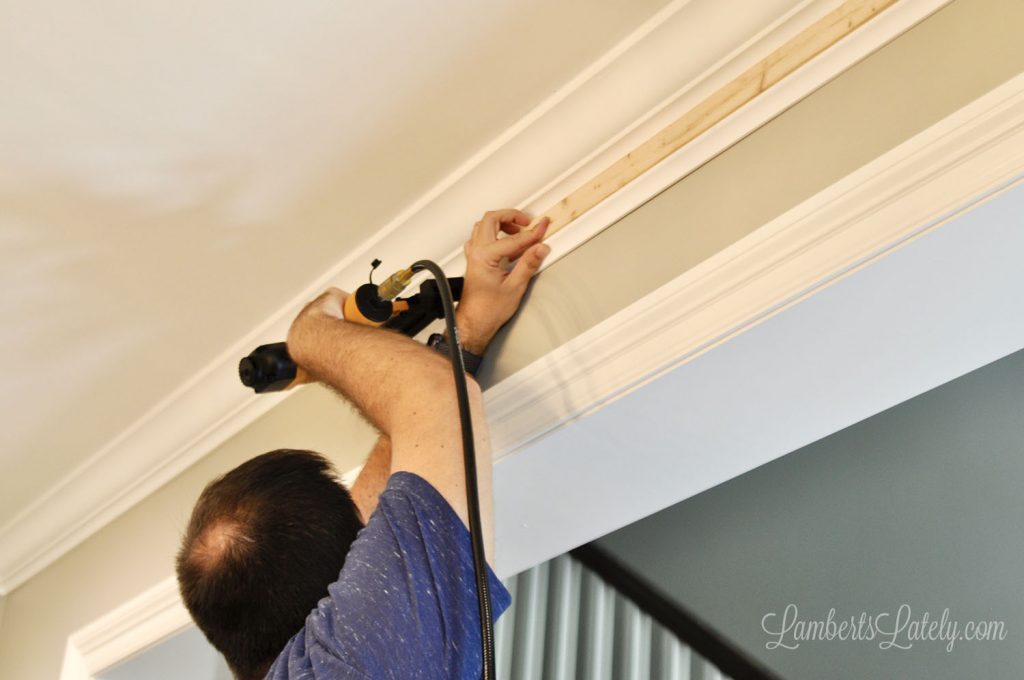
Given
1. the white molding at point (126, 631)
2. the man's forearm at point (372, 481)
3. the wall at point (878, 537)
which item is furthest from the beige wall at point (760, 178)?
the wall at point (878, 537)

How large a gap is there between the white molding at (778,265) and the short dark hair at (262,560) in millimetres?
357

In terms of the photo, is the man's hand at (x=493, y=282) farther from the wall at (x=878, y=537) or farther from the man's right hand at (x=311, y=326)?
the wall at (x=878, y=537)

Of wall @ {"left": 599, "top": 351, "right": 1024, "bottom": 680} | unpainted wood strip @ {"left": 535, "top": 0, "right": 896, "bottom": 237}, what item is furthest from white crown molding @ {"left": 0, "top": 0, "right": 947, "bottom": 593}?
wall @ {"left": 599, "top": 351, "right": 1024, "bottom": 680}

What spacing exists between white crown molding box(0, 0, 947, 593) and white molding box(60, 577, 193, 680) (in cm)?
31

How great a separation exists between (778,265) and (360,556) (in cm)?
55

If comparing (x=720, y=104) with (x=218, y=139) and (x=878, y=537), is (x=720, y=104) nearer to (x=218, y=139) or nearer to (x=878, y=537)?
(x=218, y=139)

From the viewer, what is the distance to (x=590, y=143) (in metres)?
1.47

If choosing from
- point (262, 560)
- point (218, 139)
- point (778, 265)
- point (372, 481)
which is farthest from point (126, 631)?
point (778, 265)

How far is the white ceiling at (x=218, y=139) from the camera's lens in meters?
1.37

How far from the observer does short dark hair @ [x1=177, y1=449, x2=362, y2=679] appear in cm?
97

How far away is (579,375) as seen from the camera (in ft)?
4.17

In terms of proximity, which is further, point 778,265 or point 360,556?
point 778,265

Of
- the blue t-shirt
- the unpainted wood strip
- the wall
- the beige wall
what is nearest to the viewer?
the blue t-shirt

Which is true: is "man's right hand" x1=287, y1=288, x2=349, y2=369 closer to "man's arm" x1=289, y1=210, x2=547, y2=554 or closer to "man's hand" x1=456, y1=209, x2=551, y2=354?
"man's arm" x1=289, y1=210, x2=547, y2=554
